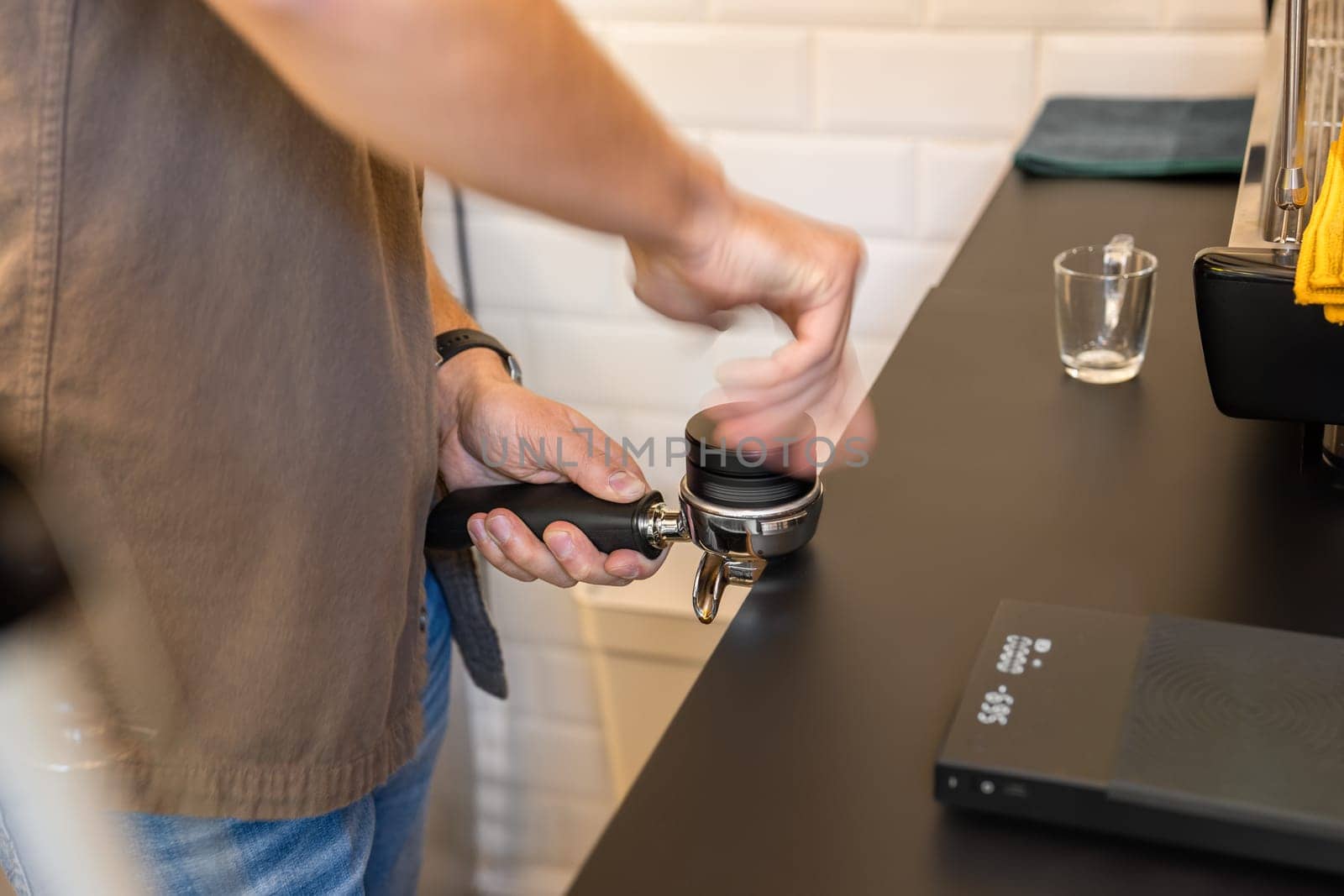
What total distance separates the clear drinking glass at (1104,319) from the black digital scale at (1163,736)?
0.37 metres

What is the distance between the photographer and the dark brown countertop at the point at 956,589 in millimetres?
572

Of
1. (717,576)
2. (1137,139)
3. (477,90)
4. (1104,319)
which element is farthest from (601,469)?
(1137,139)

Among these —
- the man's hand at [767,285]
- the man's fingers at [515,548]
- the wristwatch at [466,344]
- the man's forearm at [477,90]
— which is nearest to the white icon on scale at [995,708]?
the man's hand at [767,285]

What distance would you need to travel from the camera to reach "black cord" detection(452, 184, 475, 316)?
5.90 feet

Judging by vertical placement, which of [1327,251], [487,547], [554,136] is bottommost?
[487,547]

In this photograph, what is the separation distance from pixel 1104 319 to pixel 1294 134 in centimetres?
24

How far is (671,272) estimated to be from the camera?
0.64 meters

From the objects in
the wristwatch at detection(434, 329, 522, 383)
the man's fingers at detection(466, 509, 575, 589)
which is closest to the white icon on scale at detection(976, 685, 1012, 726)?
the man's fingers at detection(466, 509, 575, 589)

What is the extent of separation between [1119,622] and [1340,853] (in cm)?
16

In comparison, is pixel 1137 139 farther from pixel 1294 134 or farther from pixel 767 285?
pixel 767 285

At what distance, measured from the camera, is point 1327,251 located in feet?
2.32

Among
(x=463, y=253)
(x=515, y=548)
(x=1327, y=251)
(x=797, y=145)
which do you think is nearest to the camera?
Result: (x=1327, y=251)

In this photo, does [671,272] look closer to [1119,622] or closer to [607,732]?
[1119,622]

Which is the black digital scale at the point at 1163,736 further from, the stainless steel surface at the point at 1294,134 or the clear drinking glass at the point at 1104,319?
the clear drinking glass at the point at 1104,319
